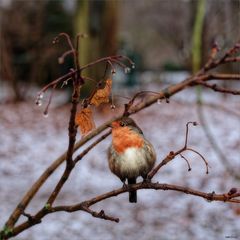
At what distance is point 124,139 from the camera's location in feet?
6.26

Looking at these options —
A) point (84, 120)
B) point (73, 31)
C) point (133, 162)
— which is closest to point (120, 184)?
point (133, 162)

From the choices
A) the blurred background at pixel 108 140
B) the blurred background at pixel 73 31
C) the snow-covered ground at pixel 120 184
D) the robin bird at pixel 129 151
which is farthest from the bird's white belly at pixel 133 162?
the blurred background at pixel 73 31

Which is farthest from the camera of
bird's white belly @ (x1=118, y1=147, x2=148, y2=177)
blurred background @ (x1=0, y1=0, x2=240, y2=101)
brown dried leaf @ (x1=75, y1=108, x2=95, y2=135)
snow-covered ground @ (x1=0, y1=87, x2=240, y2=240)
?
blurred background @ (x1=0, y1=0, x2=240, y2=101)

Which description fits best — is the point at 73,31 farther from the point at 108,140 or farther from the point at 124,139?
the point at 124,139

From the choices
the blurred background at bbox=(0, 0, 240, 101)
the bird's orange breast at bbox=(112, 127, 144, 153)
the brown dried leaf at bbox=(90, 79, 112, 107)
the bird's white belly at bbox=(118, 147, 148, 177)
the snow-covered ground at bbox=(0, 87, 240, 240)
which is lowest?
the bird's white belly at bbox=(118, 147, 148, 177)

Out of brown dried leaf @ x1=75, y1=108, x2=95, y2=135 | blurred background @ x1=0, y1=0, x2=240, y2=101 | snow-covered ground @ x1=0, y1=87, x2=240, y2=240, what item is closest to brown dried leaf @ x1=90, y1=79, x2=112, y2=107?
brown dried leaf @ x1=75, y1=108, x2=95, y2=135

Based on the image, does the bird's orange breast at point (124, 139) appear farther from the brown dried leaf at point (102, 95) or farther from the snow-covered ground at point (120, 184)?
the snow-covered ground at point (120, 184)

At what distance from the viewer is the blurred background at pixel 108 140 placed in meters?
5.62

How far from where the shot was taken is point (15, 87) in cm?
1599

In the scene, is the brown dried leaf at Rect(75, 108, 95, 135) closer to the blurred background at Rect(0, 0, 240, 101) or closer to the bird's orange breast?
the bird's orange breast

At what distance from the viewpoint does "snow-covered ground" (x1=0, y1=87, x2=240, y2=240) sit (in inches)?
219

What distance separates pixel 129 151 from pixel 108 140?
8.62 m

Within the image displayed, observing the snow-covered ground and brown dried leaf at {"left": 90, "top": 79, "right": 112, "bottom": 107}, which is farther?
the snow-covered ground

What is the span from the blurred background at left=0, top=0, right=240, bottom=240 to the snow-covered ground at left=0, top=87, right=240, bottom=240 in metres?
0.01
